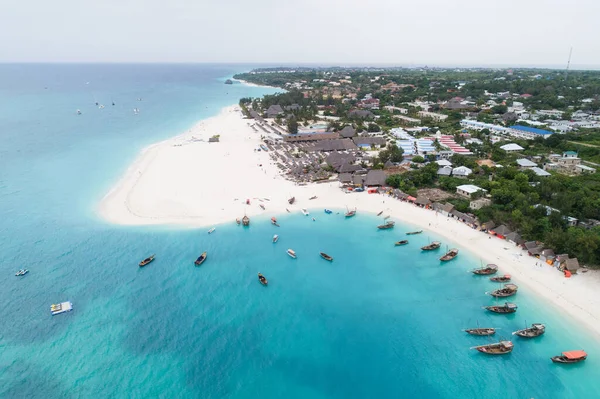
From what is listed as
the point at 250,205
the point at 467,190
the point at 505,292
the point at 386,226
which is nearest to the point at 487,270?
the point at 505,292

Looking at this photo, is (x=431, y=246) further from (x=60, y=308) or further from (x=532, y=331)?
(x=60, y=308)

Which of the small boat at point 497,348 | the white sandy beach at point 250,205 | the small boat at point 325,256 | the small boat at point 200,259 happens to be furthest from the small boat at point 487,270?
the small boat at point 200,259

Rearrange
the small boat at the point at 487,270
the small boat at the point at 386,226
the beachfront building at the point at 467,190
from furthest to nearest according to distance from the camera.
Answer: the beachfront building at the point at 467,190, the small boat at the point at 386,226, the small boat at the point at 487,270

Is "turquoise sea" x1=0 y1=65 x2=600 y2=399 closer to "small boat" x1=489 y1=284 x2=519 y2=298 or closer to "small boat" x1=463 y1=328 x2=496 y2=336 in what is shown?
"small boat" x1=463 y1=328 x2=496 y2=336

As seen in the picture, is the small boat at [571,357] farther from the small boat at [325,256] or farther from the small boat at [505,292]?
the small boat at [325,256]

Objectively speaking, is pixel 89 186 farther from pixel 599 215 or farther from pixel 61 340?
pixel 599 215

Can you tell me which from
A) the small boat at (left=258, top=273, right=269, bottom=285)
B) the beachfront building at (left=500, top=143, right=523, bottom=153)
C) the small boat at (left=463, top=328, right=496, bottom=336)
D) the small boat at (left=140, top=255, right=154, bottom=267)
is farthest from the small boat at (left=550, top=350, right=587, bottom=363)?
the beachfront building at (left=500, top=143, right=523, bottom=153)
